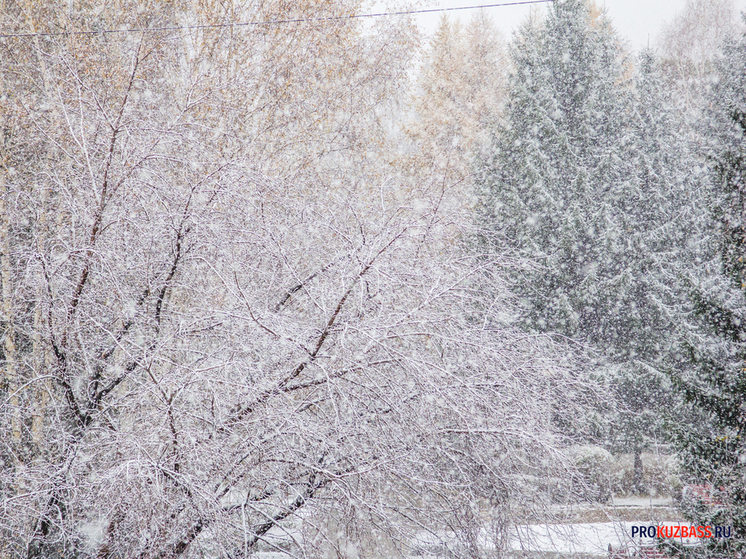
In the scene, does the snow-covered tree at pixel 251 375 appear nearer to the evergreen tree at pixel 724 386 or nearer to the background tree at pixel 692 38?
the evergreen tree at pixel 724 386

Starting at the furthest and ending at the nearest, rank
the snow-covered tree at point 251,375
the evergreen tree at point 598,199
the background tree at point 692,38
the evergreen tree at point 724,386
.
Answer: the background tree at point 692,38, the evergreen tree at point 598,199, the evergreen tree at point 724,386, the snow-covered tree at point 251,375

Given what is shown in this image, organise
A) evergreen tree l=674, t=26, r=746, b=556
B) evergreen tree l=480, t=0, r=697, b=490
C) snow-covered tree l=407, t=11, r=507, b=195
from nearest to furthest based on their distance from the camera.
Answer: evergreen tree l=674, t=26, r=746, b=556 < evergreen tree l=480, t=0, r=697, b=490 < snow-covered tree l=407, t=11, r=507, b=195

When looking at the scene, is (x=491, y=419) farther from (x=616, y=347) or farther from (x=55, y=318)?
(x=616, y=347)

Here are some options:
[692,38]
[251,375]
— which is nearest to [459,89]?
[692,38]

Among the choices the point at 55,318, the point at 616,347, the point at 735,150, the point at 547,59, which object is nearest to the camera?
the point at 55,318

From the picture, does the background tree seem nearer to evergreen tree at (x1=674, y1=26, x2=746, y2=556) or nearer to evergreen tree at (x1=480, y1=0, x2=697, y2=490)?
evergreen tree at (x1=480, y1=0, x2=697, y2=490)

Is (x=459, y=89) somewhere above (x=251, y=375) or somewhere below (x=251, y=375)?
above

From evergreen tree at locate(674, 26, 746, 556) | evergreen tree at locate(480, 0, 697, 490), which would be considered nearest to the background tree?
evergreen tree at locate(480, 0, 697, 490)

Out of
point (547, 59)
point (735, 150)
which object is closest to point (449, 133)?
point (547, 59)

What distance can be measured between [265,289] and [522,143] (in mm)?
11272

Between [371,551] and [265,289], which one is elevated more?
[265,289]

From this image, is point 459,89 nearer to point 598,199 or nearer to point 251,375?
point 598,199

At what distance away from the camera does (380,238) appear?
3.51 m

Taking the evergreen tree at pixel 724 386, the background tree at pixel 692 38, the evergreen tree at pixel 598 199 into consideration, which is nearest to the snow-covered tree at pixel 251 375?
the evergreen tree at pixel 724 386
